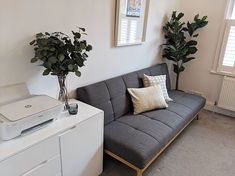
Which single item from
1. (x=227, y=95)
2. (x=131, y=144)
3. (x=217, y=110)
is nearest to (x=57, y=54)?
(x=131, y=144)

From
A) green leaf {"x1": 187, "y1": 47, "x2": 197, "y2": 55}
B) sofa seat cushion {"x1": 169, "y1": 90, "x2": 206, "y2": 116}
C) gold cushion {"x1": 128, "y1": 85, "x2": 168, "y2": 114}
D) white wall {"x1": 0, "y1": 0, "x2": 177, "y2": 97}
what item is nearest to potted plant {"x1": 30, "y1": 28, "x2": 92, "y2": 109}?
white wall {"x1": 0, "y1": 0, "x2": 177, "y2": 97}

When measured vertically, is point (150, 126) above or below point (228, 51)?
below

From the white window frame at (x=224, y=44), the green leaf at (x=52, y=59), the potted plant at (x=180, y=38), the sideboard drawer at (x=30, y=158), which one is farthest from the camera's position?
the potted plant at (x=180, y=38)

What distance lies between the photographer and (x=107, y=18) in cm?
221

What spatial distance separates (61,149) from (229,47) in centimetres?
296

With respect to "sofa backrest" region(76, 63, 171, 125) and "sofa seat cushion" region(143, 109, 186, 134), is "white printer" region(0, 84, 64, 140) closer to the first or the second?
"sofa backrest" region(76, 63, 171, 125)

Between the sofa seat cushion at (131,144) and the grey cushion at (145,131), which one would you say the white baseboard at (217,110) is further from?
the sofa seat cushion at (131,144)

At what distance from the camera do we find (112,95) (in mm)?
2277

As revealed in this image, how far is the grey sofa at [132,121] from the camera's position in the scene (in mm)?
1768

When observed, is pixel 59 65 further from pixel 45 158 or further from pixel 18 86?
pixel 45 158

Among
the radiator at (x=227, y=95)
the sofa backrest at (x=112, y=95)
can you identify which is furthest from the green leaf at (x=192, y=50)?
the sofa backrest at (x=112, y=95)

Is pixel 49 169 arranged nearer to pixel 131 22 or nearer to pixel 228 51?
pixel 131 22

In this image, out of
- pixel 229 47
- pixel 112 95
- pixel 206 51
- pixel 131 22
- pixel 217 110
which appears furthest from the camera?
pixel 217 110

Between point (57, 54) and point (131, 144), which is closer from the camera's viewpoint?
point (57, 54)
